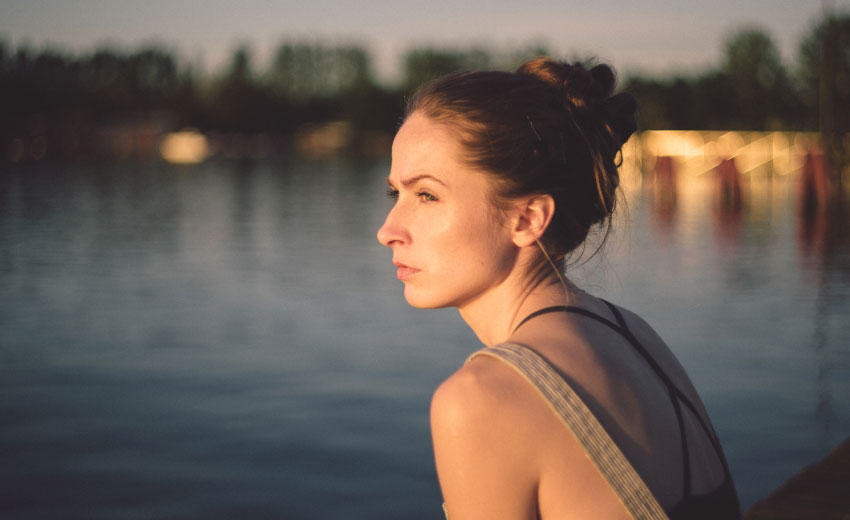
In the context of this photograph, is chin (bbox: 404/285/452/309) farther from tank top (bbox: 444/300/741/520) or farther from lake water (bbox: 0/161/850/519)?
lake water (bbox: 0/161/850/519)

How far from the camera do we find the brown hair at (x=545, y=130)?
6.06 feet

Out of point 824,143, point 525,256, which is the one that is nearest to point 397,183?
point 525,256

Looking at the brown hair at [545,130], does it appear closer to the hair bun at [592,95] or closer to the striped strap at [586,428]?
the hair bun at [592,95]

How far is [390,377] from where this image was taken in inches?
366

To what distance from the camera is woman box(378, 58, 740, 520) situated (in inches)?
59.8

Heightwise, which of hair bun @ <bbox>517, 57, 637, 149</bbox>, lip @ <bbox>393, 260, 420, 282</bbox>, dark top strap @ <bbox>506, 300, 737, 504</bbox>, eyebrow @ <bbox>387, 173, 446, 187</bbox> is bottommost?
dark top strap @ <bbox>506, 300, 737, 504</bbox>

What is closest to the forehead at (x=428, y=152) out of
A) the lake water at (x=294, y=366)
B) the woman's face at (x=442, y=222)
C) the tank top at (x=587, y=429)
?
the woman's face at (x=442, y=222)

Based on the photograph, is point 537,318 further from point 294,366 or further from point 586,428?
point 294,366

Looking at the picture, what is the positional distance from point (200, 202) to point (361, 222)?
12409 millimetres

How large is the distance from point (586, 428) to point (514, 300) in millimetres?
469

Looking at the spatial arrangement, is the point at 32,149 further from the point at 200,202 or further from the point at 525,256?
the point at 525,256

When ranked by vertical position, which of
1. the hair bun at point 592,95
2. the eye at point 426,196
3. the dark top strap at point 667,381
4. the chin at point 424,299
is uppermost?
the hair bun at point 592,95

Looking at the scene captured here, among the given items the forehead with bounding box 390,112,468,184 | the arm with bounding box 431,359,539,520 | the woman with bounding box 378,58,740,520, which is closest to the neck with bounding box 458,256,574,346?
the woman with bounding box 378,58,740,520

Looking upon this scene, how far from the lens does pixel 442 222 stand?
6.38ft
